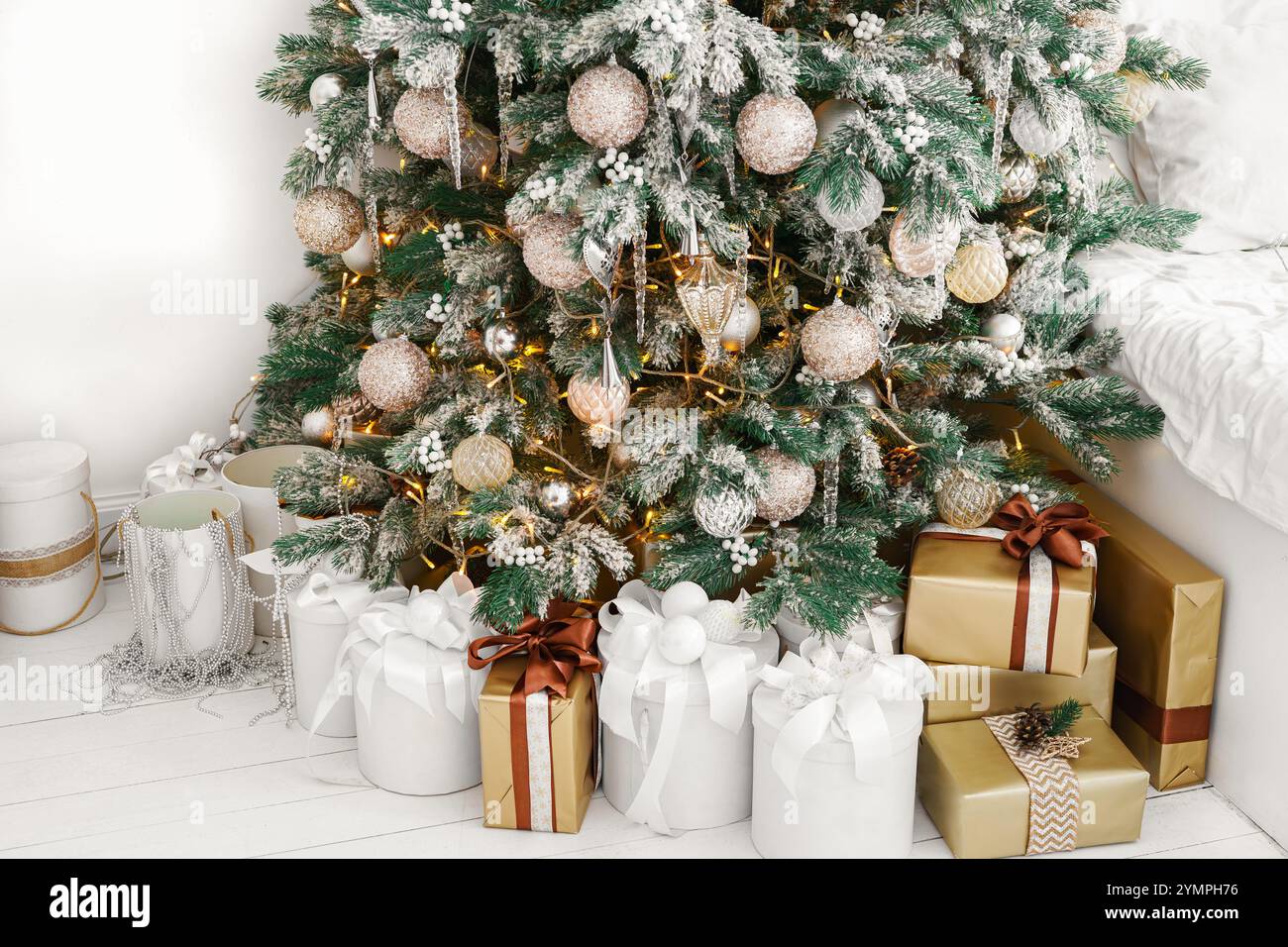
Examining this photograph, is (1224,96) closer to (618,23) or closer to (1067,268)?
(1067,268)

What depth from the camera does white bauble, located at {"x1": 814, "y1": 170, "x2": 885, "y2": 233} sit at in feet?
4.48

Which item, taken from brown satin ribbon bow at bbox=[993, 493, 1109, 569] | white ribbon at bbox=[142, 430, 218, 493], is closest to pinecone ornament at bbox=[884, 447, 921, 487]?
brown satin ribbon bow at bbox=[993, 493, 1109, 569]

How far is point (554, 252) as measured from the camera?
1412mm

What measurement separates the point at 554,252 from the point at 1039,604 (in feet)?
2.57

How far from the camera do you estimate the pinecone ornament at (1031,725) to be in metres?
1.47

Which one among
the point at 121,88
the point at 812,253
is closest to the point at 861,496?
the point at 812,253

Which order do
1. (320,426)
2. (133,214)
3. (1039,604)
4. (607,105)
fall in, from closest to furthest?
(607,105) → (1039,604) → (320,426) → (133,214)

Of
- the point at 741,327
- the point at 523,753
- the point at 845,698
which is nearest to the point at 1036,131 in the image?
the point at 741,327

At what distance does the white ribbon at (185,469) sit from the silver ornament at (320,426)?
0.62ft

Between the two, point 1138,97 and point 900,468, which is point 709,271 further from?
point 1138,97

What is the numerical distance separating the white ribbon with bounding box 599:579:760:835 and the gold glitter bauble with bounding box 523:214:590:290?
1.45ft

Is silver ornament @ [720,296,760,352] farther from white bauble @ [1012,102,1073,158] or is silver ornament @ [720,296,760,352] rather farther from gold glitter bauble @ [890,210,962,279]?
white bauble @ [1012,102,1073,158]

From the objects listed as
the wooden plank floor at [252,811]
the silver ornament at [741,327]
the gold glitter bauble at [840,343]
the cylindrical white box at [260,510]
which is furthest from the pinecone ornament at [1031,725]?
the cylindrical white box at [260,510]

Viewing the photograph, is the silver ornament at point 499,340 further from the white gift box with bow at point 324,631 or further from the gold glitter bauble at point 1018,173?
the gold glitter bauble at point 1018,173
